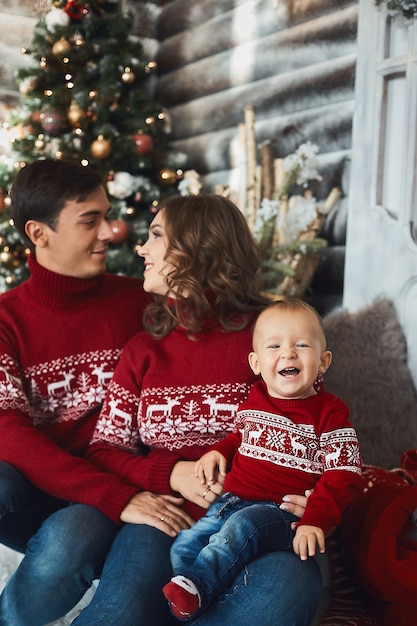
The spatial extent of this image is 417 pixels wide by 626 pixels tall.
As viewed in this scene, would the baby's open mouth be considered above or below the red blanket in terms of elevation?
above

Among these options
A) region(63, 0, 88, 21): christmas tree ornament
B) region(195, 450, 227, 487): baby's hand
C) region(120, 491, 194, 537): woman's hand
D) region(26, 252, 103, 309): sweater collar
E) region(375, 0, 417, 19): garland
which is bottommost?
region(120, 491, 194, 537): woman's hand

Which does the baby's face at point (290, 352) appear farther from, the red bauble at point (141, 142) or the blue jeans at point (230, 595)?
the red bauble at point (141, 142)

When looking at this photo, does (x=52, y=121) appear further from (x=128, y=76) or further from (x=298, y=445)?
(x=298, y=445)

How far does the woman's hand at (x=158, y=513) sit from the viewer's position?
1.71 meters

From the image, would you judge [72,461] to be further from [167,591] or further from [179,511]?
[167,591]

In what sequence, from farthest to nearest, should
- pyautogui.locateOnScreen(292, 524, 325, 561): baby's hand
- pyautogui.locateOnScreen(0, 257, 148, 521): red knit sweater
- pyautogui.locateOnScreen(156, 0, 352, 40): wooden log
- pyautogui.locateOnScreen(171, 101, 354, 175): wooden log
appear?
pyautogui.locateOnScreen(156, 0, 352, 40): wooden log
pyautogui.locateOnScreen(171, 101, 354, 175): wooden log
pyautogui.locateOnScreen(0, 257, 148, 521): red knit sweater
pyautogui.locateOnScreen(292, 524, 325, 561): baby's hand

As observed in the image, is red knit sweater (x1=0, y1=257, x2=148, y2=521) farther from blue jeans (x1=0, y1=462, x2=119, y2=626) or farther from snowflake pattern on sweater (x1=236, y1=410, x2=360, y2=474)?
snowflake pattern on sweater (x1=236, y1=410, x2=360, y2=474)

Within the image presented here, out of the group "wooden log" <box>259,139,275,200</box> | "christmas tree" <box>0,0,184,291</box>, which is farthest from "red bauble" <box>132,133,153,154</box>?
"wooden log" <box>259,139,275,200</box>

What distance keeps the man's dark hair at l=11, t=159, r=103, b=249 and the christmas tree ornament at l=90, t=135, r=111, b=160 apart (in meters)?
1.49

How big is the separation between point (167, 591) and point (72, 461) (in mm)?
517

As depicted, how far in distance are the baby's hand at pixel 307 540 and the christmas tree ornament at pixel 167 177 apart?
103 inches

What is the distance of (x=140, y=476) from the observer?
5.98ft

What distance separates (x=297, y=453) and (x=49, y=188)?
1004mm

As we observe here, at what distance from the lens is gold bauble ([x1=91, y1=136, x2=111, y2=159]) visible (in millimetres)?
3547
